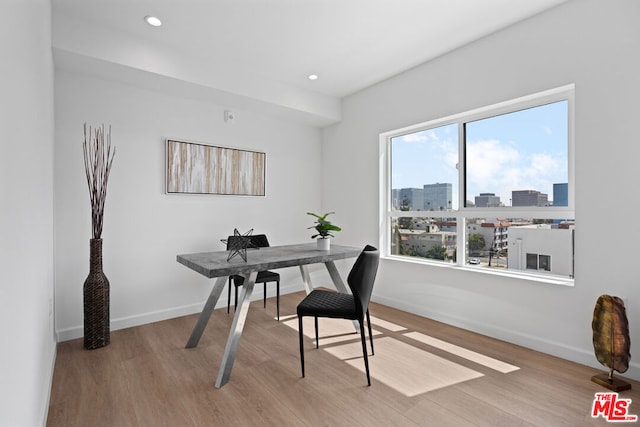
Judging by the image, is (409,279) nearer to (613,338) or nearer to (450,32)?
(613,338)

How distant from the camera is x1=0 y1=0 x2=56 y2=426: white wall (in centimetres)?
97

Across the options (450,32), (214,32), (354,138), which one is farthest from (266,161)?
(450,32)

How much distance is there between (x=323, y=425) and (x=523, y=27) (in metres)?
3.23

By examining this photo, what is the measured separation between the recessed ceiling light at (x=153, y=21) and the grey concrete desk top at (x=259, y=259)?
1.90 m

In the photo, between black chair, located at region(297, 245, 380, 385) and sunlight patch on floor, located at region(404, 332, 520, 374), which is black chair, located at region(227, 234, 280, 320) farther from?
sunlight patch on floor, located at region(404, 332, 520, 374)

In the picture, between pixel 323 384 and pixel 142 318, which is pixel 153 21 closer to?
pixel 142 318

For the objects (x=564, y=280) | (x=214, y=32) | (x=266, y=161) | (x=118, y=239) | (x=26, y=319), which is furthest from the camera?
(x=266, y=161)

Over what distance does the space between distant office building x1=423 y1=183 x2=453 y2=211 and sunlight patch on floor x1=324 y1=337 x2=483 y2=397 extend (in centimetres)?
149

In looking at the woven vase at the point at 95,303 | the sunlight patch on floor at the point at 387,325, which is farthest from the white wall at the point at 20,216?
the sunlight patch on floor at the point at 387,325

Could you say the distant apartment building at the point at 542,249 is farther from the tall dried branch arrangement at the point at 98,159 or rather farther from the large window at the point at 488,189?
the tall dried branch arrangement at the point at 98,159

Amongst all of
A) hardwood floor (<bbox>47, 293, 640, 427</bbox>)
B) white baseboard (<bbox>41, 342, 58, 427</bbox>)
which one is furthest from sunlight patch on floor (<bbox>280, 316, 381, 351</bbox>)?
white baseboard (<bbox>41, 342, 58, 427</bbox>)

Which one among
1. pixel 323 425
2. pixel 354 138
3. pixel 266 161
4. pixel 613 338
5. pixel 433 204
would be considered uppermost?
Result: pixel 354 138

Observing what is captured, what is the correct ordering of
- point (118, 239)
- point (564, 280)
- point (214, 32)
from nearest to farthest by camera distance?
point (564, 280)
point (214, 32)
point (118, 239)

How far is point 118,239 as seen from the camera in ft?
10.5
